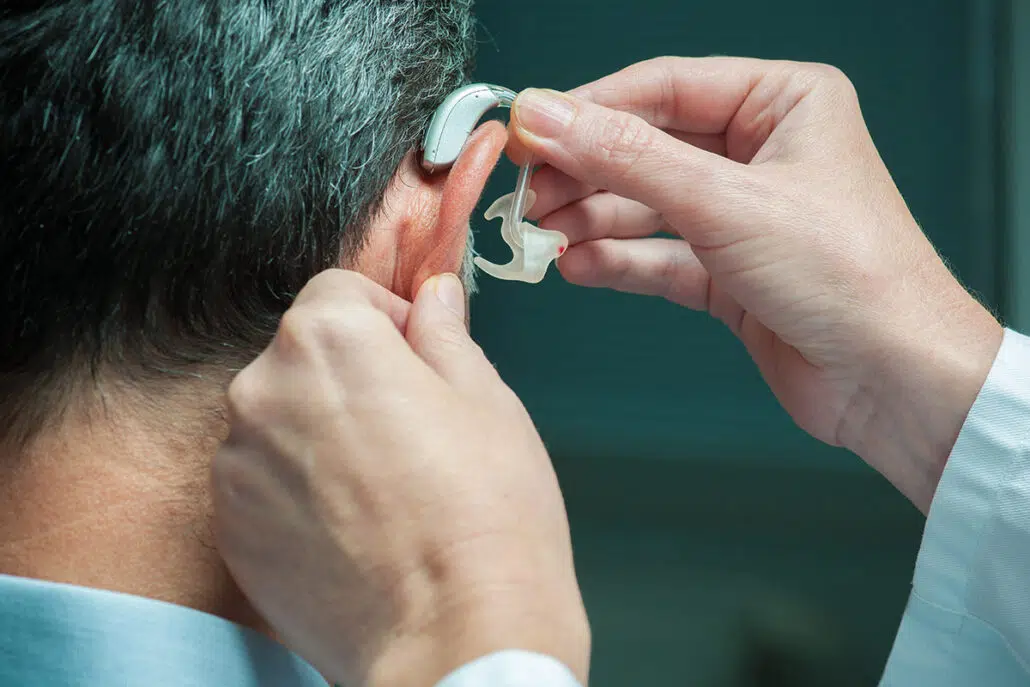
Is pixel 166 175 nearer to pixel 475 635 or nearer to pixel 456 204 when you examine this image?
pixel 456 204

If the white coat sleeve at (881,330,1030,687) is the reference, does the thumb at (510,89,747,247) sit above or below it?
above

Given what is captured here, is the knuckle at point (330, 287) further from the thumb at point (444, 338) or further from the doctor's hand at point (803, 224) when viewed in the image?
the doctor's hand at point (803, 224)

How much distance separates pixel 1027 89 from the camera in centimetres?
151

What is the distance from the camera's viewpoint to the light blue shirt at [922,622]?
21.7 inches

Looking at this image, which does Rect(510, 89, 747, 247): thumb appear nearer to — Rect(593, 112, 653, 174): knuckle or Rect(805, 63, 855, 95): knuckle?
Rect(593, 112, 653, 174): knuckle

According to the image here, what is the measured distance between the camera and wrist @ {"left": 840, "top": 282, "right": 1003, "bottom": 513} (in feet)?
2.69

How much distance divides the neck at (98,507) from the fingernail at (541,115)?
1.23ft

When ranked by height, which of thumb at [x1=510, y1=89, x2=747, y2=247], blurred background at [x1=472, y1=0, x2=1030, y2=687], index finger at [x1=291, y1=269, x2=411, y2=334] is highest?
thumb at [x1=510, y1=89, x2=747, y2=247]

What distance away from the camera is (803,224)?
2.59ft

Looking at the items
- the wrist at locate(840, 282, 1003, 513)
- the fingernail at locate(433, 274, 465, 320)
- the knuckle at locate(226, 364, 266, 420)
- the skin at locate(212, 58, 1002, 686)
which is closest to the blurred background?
the skin at locate(212, 58, 1002, 686)

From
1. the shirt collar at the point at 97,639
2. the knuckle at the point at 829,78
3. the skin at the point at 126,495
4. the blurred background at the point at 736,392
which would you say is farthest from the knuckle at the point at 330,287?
the blurred background at the point at 736,392

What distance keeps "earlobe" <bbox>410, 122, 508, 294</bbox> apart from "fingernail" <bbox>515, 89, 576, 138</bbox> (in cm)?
5

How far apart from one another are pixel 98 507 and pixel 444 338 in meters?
0.25

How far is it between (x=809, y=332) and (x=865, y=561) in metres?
0.90
